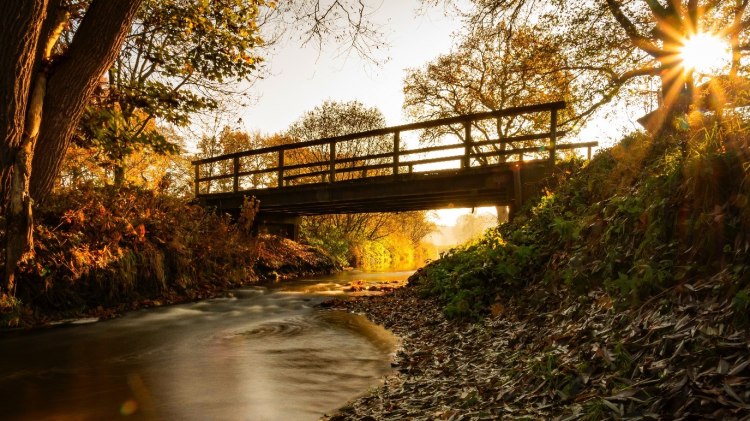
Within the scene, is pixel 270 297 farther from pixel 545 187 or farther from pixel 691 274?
pixel 691 274

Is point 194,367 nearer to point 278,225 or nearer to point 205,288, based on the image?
point 205,288

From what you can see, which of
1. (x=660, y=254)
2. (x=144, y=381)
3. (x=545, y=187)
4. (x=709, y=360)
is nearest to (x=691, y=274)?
(x=660, y=254)

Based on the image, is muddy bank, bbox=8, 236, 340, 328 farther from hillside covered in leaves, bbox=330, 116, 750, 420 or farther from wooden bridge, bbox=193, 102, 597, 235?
hillside covered in leaves, bbox=330, 116, 750, 420

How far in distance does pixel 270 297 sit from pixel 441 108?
17723mm

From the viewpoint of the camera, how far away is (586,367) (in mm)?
3008

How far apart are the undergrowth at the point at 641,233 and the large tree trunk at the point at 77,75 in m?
6.70

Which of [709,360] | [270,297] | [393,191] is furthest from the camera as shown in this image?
[393,191]

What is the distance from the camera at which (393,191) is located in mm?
13656

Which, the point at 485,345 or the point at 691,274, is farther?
the point at 485,345

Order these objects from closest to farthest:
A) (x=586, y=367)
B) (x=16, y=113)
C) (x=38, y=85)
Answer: (x=586, y=367) < (x=16, y=113) < (x=38, y=85)

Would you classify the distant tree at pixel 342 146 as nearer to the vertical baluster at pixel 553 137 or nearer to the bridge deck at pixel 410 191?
the bridge deck at pixel 410 191

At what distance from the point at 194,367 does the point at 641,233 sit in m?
5.33

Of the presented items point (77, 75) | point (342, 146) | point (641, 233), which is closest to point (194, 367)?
point (77, 75)

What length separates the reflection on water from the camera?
13.5 ft
